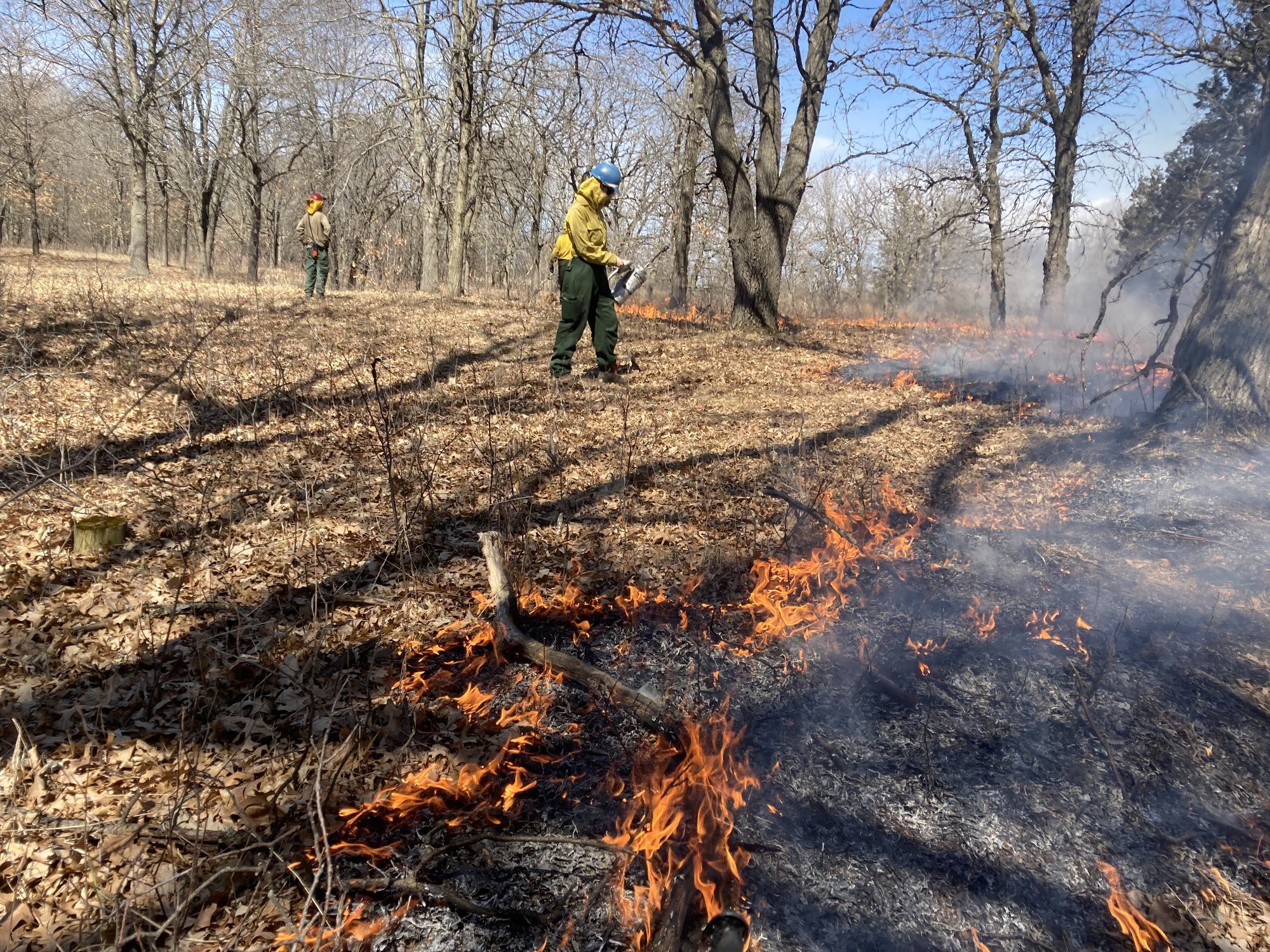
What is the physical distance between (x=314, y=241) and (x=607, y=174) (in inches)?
292

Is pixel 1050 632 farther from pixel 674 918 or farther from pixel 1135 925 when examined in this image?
pixel 674 918

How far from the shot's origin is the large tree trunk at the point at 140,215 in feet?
53.0

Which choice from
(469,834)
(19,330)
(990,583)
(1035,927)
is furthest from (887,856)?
(19,330)

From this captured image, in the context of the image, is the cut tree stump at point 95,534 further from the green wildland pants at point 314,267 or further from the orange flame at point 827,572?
the green wildland pants at point 314,267

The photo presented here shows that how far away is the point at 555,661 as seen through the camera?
134 inches

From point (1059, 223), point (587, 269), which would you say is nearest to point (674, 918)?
point (587, 269)

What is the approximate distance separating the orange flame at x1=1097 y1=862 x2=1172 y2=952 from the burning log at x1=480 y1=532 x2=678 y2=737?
1719 mm

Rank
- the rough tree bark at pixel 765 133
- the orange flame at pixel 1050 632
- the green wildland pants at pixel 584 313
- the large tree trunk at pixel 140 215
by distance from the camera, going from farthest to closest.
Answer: the large tree trunk at pixel 140 215
the rough tree bark at pixel 765 133
the green wildland pants at pixel 584 313
the orange flame at pixel 1050 632

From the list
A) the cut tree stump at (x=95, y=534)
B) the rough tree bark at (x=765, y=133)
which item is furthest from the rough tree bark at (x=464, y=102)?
the cut tree stump at (x=95, y=534)

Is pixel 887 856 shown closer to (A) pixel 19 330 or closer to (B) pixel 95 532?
(B) pixel 95 532

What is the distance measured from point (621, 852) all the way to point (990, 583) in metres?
3.19

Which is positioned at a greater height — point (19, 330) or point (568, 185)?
point (568, 185)

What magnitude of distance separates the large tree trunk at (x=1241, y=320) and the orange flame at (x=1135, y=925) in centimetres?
488

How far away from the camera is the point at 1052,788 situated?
2906mm
